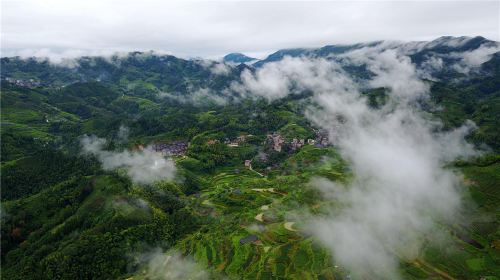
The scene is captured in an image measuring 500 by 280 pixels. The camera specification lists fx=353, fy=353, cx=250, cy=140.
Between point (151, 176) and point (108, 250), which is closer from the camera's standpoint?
point (108, 250)

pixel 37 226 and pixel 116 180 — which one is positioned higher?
pixel 116 180

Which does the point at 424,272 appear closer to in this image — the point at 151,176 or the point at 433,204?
the point at 433,204

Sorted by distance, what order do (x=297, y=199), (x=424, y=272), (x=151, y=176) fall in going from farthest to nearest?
1. (x=151, y=176)
2. (x=297, y=199)
3. (x=424, y=272)

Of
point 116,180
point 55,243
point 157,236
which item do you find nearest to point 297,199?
point 157,236

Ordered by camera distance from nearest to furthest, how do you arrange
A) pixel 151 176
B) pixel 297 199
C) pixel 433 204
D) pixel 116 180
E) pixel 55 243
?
pixel 55 243, pixel 433 204, pixel 297 199, pixel 116 180, pixel 151 176

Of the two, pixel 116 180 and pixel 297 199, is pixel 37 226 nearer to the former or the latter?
pixel 116 180

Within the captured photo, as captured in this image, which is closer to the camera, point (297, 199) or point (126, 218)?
point (126, 218)

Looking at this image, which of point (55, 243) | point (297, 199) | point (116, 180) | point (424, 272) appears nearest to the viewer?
point (424, 272)

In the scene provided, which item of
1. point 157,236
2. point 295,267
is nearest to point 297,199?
point 295,267

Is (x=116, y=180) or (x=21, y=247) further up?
(x=116, y=180)
